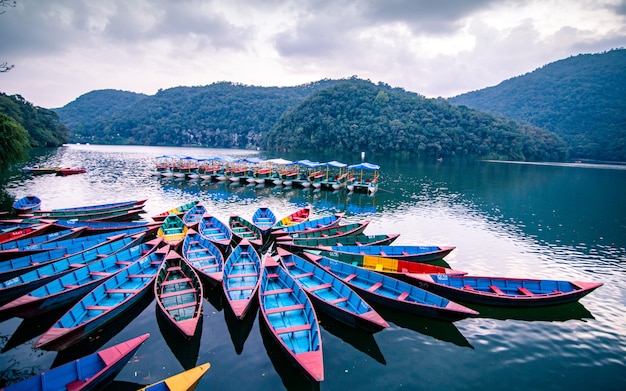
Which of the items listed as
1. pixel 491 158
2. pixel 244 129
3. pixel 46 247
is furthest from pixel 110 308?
pixel 244 129

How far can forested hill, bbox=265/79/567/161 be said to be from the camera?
115125 millimetres

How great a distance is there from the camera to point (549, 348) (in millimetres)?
12016

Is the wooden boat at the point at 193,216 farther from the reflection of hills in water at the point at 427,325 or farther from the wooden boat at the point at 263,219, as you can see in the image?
the reflection of hills in water at the point at 427,325

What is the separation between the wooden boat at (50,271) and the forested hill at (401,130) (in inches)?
4281

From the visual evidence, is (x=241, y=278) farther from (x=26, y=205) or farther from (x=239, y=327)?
(x=26, y=205)

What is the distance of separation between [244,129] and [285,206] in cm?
15393

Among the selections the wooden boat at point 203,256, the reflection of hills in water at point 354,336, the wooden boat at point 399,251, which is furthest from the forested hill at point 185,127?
the reflection of hills in water at point 354,336

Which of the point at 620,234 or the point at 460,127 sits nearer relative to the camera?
the point at 620,234

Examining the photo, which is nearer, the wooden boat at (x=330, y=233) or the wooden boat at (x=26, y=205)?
the wooden boat at (x=330, y=233)

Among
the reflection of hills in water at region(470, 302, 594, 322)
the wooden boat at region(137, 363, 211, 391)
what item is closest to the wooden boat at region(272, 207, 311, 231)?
the reflection of hills in water at region(470, 302, 594, 322)

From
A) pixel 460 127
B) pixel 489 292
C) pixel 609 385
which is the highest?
pixel 460 127

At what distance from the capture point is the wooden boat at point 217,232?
18.8 meters

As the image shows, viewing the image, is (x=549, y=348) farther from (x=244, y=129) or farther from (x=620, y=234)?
(x=244, y=129)

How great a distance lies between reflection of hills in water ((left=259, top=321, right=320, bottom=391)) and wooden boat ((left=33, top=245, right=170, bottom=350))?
5.77 m
